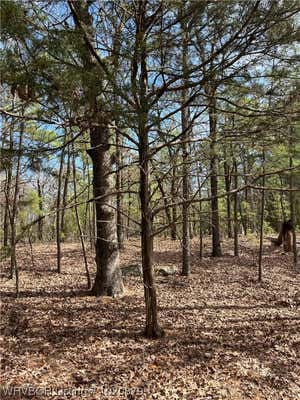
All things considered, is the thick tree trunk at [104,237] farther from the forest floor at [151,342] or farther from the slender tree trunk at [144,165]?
the slender tree trunk at [144,165]

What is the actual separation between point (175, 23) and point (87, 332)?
3.92 meters

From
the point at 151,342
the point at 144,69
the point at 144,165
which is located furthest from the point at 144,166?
the point at 151,342

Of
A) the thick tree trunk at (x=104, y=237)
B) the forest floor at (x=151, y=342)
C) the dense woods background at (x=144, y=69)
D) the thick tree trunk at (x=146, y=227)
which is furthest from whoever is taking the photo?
the thick tree trunk at (x=104, y=237)

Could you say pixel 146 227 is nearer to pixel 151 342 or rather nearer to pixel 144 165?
pixel 144 165

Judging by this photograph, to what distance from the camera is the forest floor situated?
2922 millimetres

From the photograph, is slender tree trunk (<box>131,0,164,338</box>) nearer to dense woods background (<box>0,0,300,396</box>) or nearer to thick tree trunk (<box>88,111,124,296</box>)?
dense woods background (<box>0,0,300,396</box>)

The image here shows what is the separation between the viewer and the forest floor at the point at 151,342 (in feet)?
9.59

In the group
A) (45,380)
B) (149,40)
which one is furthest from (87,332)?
(149,40)

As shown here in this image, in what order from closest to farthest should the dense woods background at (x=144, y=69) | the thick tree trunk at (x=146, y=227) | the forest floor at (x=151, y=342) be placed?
1. the dense woods background at (x=144, y=69)
2. the forest floor at (x=151, y=342)
3. the thick tree trunk at (x=146, y=227)

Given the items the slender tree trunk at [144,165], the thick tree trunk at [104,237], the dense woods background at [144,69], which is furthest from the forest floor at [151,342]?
the dense woods background at [144,69]

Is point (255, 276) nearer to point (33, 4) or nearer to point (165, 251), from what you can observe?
point (165, 251)

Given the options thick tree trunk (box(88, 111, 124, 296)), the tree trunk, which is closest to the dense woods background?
the tree trunk

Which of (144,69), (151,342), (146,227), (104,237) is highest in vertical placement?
(144,69)

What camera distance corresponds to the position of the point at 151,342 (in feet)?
12.5
